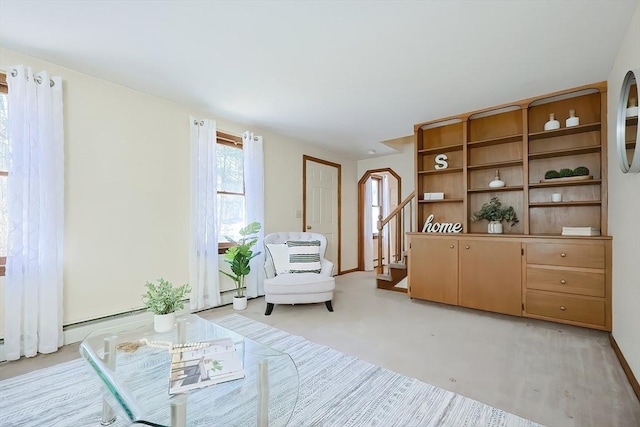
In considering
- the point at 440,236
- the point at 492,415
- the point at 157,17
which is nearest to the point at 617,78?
the point at 440,236

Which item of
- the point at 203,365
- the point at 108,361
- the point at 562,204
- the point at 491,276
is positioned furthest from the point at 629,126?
the point at 108,361

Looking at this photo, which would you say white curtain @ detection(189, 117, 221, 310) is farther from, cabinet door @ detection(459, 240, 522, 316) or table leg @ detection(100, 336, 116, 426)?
cabinet door @ detection(459, 240, 522, 316)

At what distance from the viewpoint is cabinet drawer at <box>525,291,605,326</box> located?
2568 mm

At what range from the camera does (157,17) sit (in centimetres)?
182

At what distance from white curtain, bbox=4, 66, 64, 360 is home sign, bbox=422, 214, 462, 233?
393 cm

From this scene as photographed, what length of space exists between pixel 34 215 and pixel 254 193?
214cm

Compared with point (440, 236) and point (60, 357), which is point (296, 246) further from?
point (60, 357)

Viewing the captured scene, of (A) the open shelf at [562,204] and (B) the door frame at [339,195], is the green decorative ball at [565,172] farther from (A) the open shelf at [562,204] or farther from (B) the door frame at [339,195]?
(B) the door frame at [339,195]

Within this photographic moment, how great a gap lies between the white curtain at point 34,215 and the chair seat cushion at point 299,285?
183 cm

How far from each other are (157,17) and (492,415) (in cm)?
307

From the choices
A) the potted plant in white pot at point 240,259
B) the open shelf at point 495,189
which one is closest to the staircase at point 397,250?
the open shelf at point 495,189

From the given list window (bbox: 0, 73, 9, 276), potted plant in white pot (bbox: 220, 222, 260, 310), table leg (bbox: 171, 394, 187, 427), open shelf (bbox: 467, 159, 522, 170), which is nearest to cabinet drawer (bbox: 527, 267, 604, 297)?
open shelf (bbox: 467, 159, 522, 170)

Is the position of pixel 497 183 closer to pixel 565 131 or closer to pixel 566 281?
pixel 565 131

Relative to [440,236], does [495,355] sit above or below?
below
